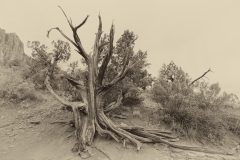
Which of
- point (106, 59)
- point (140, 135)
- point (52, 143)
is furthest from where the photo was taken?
point (106, 59)

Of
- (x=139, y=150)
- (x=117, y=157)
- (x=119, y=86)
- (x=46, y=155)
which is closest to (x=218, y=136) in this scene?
(x=139, y=150)

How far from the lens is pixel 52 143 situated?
21.7ft

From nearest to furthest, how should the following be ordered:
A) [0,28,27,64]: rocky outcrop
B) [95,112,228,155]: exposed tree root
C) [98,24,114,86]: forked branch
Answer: [95,112,228,155]: exposed tree root
[98,24,114,86]: forked branch
[0,28,27,64]: rocky outcrop

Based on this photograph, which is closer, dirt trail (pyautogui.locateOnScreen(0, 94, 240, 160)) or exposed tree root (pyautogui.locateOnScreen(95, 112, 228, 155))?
dirt trail (pyautogui.locateOnScreen(0, 94, 240, 160))

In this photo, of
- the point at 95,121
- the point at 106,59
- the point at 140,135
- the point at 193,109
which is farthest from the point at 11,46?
the point at 193,109

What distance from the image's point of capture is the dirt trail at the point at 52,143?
577 cm

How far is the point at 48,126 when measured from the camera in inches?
313

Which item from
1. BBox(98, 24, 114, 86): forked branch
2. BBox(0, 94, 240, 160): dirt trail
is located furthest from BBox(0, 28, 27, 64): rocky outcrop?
BBox(98, 24, 114, 86): forked branch

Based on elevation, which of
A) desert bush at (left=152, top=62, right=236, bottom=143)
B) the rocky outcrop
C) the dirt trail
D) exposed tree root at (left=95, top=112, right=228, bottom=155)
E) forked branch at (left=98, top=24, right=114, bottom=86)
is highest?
the rocky outcrop

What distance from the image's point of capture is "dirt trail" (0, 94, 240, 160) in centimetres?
577

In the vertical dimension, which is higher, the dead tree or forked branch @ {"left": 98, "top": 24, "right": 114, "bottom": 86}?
forked branch @ {"left": 98, "top": 24, "right": 114, "bottom": 86}

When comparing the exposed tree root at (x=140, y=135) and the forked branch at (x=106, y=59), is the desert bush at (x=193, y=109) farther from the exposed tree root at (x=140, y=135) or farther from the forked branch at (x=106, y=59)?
the forked branch at (x=106, y=59)

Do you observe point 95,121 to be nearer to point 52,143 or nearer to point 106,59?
point 52,143

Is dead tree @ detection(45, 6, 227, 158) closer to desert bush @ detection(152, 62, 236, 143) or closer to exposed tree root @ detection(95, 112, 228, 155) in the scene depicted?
exposed tree root @ detection(95, 112, 228, 155)
